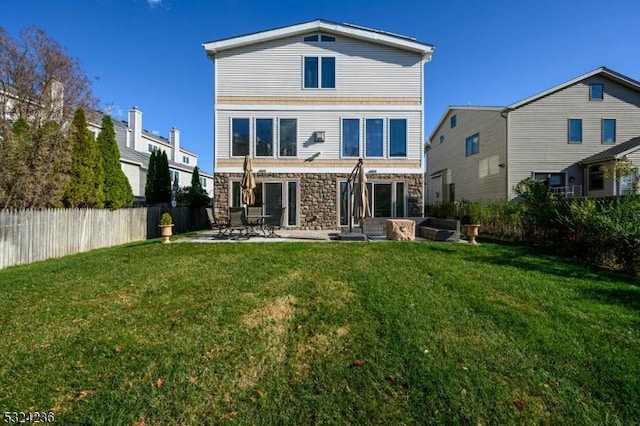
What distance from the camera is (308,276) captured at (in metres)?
5.14

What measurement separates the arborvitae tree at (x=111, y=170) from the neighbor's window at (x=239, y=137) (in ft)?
13.8

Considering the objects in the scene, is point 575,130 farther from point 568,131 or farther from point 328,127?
point 328,127

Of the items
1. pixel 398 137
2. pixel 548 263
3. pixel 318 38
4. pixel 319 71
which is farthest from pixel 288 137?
pixel 548 263

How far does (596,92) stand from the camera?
16031mm

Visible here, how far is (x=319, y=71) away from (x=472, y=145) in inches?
469

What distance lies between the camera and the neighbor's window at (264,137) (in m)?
12.6

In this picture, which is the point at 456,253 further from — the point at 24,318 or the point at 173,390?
the point at 24,318

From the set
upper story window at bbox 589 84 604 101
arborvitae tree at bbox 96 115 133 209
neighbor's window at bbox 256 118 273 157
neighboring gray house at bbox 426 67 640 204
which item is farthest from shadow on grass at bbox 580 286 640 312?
upper story window at bbox 589 84 604 101

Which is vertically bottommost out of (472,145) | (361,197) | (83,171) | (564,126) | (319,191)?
(361,197)

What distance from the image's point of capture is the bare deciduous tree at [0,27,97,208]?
27.1 feet

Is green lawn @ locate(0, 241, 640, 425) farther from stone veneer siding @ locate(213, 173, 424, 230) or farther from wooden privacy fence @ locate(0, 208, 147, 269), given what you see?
stone veneer siding @ locate(213, 173, 424, 230)

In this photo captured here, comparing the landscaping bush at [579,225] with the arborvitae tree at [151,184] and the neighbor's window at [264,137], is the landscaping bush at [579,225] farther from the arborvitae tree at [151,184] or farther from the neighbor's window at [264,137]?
the arborvitae tree at [151,184]

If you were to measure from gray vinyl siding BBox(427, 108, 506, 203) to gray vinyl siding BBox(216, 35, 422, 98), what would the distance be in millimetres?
7079

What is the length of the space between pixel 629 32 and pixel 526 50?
3692mm
